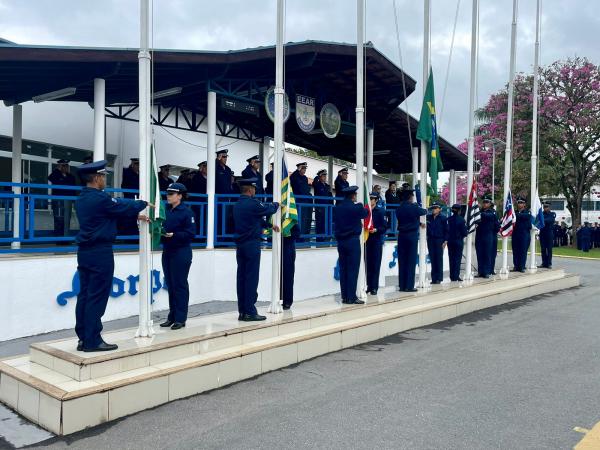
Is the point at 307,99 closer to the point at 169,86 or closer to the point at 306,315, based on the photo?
the point at 169,86

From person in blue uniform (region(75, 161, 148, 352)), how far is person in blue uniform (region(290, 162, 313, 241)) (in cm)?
592

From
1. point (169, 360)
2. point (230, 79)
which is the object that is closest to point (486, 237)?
point (230, 79)

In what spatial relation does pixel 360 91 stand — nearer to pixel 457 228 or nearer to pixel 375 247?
pixel 375 247

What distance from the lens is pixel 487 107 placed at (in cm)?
3353

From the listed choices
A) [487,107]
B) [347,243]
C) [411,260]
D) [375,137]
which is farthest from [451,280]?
[487,107]

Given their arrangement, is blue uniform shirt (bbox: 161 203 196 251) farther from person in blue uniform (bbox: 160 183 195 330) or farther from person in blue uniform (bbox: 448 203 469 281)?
person in blue uniform (bbox: 448 203 469 281)

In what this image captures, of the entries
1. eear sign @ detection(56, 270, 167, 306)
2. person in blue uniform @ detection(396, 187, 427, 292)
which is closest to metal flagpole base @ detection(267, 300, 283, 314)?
eear sign @ detection(56, 270, 167, 306)

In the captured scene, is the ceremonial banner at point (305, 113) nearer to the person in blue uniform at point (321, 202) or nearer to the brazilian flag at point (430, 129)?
the person in blue uniform at point (321, 202)

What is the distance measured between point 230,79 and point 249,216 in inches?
193

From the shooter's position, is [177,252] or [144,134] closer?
[144,134]

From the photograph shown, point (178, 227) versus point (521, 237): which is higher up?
point (178, 227)

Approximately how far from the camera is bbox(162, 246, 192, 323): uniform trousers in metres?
6.25

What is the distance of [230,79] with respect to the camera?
1070 cm

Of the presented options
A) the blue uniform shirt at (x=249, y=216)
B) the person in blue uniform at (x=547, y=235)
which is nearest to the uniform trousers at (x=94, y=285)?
the blue uniform shirt at (x=249, y=216)
